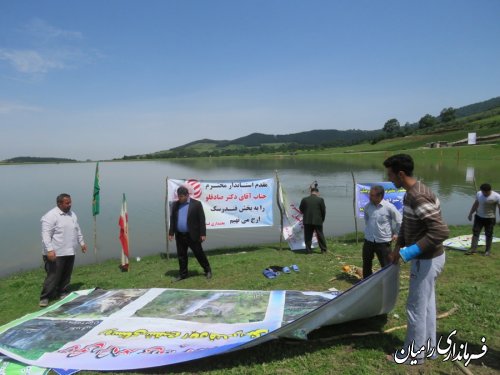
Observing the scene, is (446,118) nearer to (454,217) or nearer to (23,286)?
(454,217)

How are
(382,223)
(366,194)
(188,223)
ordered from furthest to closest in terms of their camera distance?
(366,194) < (188,223) < (382,223)

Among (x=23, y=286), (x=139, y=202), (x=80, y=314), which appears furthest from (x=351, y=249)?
(x=139, y=202)

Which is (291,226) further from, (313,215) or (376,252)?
(376,252)

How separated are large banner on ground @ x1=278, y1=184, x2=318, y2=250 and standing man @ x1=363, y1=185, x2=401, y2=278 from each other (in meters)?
4.78

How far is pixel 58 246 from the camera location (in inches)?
282

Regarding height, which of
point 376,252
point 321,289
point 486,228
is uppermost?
point 376,252

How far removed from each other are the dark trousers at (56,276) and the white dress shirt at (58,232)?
19 cm

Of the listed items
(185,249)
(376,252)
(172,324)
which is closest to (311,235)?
(376,252)

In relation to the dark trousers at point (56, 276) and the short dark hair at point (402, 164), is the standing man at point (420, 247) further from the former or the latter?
the dark trousers at point (56, 276)

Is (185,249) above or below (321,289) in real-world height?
above

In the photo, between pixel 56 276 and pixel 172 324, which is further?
pixel 56 276

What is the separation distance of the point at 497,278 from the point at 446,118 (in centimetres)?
13781

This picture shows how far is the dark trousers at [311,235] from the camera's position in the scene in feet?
35.3

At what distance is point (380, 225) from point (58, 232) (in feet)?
21.1
